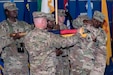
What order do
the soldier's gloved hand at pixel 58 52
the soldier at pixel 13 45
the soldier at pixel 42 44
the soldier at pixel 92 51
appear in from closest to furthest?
the soldier at pixel 42 44 → the soldier at pixel 92 51 → the soldier's gloved hand at pixel 58 52 → the soldier at pixel 13 45

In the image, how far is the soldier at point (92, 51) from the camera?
5.24 meters

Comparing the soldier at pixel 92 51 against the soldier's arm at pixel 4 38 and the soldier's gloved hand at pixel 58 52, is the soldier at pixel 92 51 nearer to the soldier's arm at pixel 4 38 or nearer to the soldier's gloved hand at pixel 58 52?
the soldier's gloved hand at pixel 58 52

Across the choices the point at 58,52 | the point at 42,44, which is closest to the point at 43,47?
the point at 42,44

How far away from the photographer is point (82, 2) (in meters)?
8.84

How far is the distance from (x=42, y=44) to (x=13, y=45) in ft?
3.52

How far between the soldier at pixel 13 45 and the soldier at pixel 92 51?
0.98 metres

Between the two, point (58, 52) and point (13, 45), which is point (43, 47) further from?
point (13, 45)

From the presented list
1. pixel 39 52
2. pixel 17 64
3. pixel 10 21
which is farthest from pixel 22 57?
pixel 39 52

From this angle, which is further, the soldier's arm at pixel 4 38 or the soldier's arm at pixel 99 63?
the soldier's arm at pixel 4 38

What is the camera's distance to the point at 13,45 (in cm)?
586

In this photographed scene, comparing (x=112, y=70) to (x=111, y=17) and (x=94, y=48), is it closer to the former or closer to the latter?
(x=111, y=17)

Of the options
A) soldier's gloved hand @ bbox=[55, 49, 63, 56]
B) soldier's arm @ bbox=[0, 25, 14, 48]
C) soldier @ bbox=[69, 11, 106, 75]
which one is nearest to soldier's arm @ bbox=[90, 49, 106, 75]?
soldier @ bbox=[69, 11, 106, 75]

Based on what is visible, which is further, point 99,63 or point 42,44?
point 99,63

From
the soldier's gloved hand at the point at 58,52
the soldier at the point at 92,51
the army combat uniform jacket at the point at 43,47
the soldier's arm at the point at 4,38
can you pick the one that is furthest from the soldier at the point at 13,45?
the soldier at the point at 92,51
